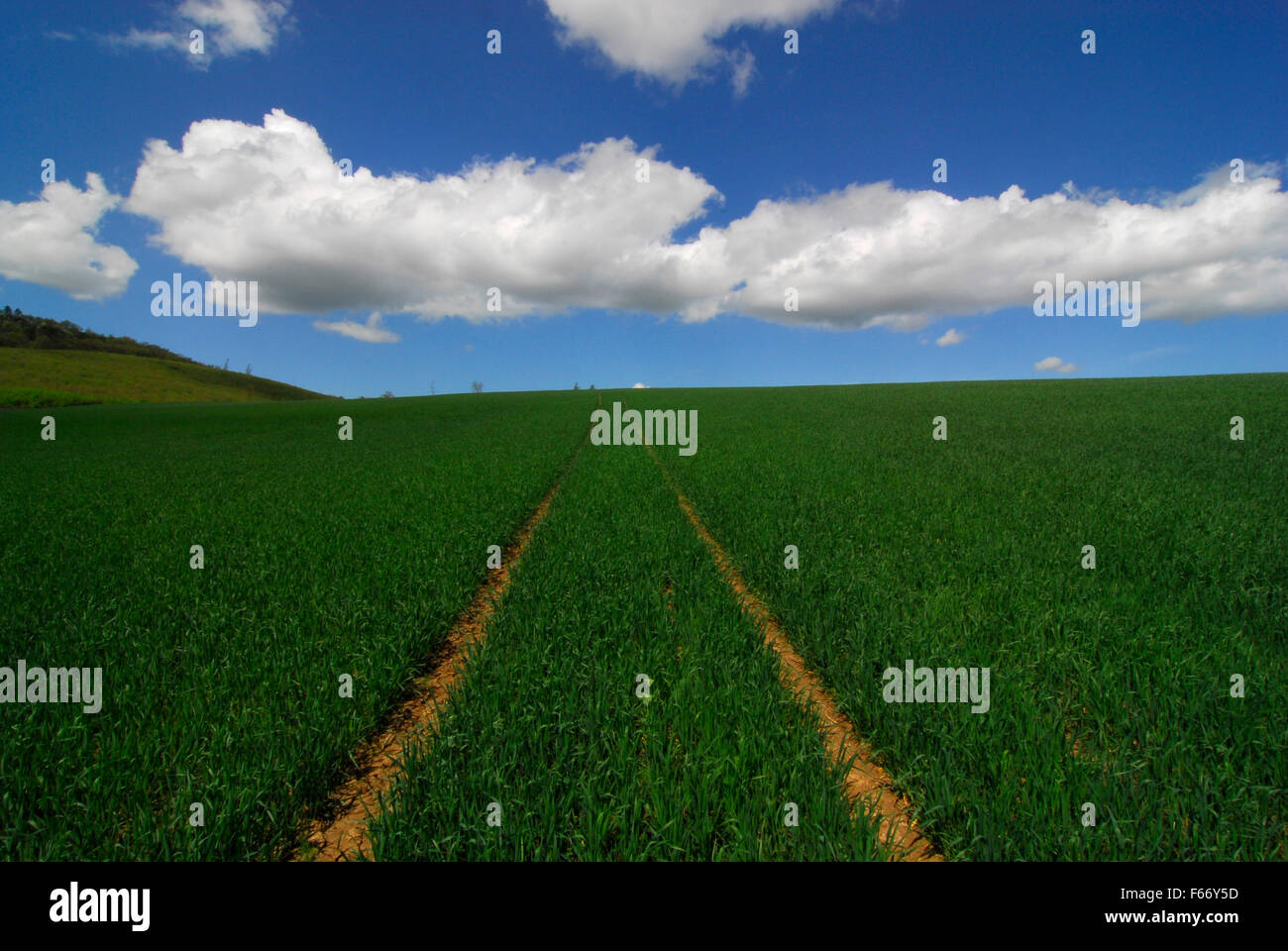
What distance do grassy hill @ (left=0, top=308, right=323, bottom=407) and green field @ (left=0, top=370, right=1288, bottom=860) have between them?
79885 millimetres

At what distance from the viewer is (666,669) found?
4363 mm

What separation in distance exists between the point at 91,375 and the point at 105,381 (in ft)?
14.6

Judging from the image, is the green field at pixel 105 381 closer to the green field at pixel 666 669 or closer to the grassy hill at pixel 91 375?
the grassy hill at pixel 91 375

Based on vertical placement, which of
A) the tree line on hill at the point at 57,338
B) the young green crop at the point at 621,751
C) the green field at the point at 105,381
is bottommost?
the young green crop at the point at 621,751

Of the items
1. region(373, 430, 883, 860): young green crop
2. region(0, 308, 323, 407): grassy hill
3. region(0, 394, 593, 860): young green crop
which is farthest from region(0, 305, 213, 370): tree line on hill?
region(373, 430, 883, 860): young green crop

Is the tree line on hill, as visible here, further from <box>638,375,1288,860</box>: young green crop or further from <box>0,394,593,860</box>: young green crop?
<box>638,375,1288,860</box>: young green crop

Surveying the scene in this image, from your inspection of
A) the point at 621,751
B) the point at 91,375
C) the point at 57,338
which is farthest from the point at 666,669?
the point at 57,338

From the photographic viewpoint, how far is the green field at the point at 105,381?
6289 centimetres

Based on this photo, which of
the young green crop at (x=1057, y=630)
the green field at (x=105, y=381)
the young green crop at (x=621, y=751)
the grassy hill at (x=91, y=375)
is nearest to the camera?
the young green crop at (x=621, y=751)

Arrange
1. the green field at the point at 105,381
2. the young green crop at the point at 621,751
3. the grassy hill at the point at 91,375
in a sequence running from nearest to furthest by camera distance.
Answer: the young green crop at the point at 621,751 → the green field at the point at 105,381 → the grassy hill at the point at 91,375

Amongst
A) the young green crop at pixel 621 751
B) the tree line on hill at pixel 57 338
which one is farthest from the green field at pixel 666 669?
the tree line on hill at pixel 57 338

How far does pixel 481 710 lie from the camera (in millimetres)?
3756

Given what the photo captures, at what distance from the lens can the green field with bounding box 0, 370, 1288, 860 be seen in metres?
2.77

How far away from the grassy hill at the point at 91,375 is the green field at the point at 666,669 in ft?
262
